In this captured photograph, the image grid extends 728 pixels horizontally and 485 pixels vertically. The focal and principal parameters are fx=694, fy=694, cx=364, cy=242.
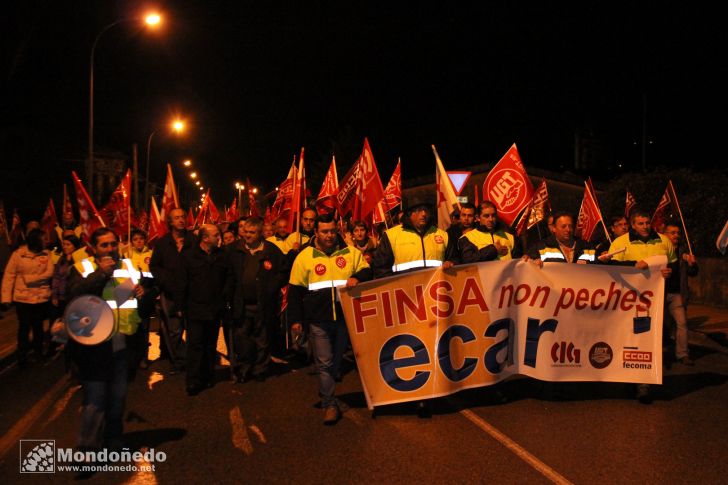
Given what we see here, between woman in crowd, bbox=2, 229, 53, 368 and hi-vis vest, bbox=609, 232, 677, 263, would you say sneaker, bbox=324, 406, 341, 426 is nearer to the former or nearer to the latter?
hi-vis vest, bbox=609, 232, 677, 263

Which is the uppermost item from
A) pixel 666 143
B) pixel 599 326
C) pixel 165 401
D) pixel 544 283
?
pixel 666 143

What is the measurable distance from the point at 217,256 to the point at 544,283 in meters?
3.62

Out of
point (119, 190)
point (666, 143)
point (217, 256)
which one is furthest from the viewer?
point (666, 143)

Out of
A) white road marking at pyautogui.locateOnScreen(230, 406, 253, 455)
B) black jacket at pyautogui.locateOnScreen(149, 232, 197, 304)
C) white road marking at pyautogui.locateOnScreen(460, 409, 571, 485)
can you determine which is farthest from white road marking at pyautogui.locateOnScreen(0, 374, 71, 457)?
white road marking at pyautogui.locateOnScreen(460, 409, 571, 485)

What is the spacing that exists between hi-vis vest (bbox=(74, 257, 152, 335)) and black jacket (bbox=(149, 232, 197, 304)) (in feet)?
9.35

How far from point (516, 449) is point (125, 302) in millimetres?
3172

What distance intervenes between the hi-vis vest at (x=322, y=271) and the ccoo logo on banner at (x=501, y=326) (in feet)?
0.78

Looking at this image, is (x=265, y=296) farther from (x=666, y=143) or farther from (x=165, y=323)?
(x=666, y=143)

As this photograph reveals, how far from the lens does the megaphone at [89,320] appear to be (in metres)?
4.82

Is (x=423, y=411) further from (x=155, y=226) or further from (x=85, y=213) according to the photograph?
(x=155, y=226)

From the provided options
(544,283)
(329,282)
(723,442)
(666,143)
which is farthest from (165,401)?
(666,143)

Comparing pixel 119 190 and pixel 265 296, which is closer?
pixel 265 296

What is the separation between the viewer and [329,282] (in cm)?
655

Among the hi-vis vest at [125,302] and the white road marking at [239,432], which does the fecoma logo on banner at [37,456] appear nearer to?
the hi-vis vest at [125,302]
